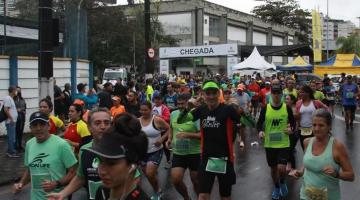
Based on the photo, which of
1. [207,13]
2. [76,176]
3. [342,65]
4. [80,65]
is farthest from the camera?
[207,13]

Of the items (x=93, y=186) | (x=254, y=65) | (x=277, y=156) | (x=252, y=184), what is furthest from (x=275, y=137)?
(x=254, y=65)

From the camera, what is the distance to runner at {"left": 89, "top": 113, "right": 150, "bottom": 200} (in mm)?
2447

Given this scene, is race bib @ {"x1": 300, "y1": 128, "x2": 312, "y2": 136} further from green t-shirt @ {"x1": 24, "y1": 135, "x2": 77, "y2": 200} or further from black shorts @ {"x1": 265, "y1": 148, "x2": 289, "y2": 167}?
green t-shirt @ {"x1": 24, "y1": 135, "x2": 77, "y2": 200}

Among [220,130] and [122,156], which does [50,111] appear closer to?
[220,130]

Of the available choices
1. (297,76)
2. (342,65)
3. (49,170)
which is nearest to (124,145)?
(49,170)

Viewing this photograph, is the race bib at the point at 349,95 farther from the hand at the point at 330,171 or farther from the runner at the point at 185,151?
Result: the hand at the point at 330,171

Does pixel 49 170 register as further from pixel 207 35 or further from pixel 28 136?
pixel 207 35

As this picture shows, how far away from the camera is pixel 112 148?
2.44 metres

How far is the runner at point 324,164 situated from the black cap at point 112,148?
106 inches

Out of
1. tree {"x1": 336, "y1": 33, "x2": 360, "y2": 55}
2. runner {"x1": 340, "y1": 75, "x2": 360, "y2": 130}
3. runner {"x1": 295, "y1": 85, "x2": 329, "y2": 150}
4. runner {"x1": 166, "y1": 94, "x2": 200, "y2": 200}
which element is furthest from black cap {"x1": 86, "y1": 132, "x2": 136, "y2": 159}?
tree {"x1": 336, "y1": 33, "x2": 360, "y2": 55}

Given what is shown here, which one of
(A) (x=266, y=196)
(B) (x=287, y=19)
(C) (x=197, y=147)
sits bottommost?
(A) (x=266, y=196)

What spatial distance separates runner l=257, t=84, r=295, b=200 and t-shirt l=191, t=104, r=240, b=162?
227 cm

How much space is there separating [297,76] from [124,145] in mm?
31294

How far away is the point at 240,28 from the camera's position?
75.4 metres
